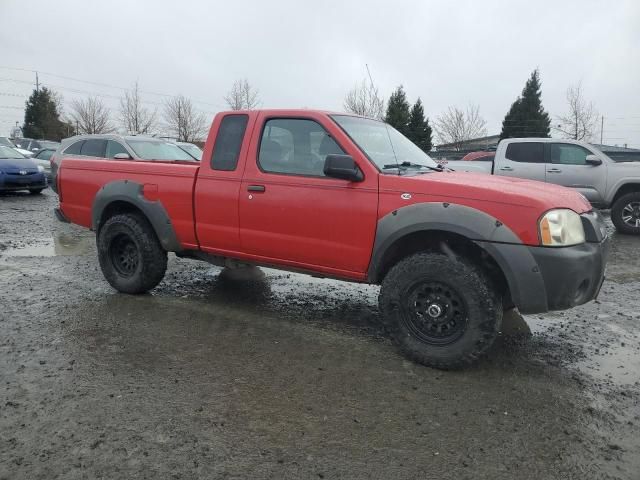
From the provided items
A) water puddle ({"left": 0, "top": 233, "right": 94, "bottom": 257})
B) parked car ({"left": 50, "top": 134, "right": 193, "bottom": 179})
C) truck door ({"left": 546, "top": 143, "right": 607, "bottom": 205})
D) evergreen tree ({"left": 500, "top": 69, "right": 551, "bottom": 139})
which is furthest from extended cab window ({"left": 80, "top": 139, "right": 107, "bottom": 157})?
evergreen tree ({"left": 500, "top": 69, "right": 551, "bottom": 139})

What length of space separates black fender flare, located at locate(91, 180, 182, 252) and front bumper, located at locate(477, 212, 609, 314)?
121 inches

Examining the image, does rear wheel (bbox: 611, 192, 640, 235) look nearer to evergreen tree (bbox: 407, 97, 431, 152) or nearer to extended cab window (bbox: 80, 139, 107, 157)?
extended cab window (bbox: 80, 139, 107, 157)

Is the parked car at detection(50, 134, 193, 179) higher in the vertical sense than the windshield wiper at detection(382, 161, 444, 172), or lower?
higher

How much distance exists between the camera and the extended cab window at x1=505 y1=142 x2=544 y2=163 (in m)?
10.7

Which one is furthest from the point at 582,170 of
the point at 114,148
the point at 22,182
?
the point at 22,182

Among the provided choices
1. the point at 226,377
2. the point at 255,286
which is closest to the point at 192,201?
the point at 255,286

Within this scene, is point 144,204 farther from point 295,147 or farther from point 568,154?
point 568,154

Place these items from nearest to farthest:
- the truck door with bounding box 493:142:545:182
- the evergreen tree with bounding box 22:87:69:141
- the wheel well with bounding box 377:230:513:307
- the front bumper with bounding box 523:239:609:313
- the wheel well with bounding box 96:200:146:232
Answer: the front bumper with bounding box 523:239:609:313 → the wheel well with bounding box 377:230:513:307 → the wheel well with bounding box 96:200:146:232 → the truck door with bounding box 493:142:545:182 → the evergreen tree with bounding box 22:87:69:141

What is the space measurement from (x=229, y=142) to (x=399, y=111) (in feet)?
108

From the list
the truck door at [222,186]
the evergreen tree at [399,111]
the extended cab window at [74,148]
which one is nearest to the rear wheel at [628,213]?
the truck door at [222,186]

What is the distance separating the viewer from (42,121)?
50.1 metres

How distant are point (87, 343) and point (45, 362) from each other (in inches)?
15.9

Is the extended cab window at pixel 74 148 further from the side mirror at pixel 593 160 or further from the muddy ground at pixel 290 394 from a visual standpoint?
the side mirror at pixel 593 160

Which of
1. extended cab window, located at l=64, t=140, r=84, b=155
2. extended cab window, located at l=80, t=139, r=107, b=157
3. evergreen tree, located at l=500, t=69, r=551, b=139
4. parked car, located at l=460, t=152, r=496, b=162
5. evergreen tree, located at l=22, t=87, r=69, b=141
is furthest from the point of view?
evergreen tree, located at l=22, t=87, r=69, b=141
